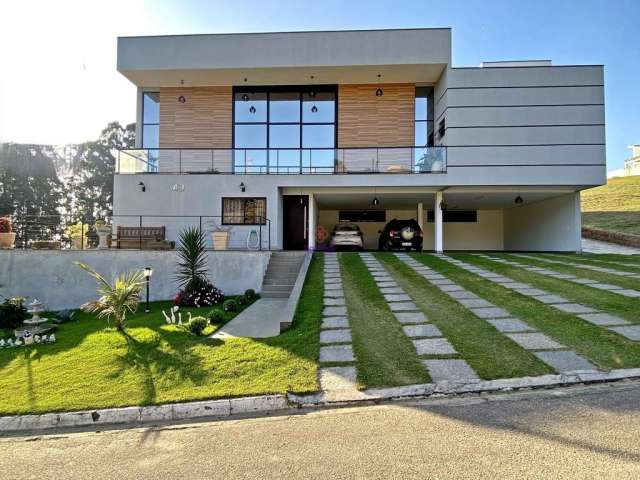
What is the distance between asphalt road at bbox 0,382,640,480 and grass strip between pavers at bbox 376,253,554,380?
1.58 ft

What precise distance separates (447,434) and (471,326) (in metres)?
2.89

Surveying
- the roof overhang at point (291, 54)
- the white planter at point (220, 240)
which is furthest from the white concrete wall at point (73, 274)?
the roof overhang at point (291, 54)

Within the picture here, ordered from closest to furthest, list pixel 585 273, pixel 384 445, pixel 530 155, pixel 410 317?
pixel 384 445
pixel 410 317
pixel 585 273
pixel 530 155

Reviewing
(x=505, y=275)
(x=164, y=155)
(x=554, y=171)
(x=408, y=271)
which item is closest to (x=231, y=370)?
(x=408, y=271)

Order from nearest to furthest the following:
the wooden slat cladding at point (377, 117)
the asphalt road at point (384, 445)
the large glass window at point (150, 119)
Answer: the asphalt road at point (384, 445)
the wooden slat cladding at point (377, 117)
the large glass window at point (150, 119)

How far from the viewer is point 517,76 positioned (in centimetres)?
1362

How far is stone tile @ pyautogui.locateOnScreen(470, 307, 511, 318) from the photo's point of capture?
239 inches

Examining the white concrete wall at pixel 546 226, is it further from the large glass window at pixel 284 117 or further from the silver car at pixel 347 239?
the large glass window at pixel 284 117

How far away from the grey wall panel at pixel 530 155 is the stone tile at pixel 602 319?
877cm

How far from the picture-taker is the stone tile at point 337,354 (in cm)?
464

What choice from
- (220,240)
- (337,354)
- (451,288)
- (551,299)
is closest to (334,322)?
(337,354)

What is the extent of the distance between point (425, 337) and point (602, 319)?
2750 millimetres

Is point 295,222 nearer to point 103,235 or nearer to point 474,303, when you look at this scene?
point 103,235

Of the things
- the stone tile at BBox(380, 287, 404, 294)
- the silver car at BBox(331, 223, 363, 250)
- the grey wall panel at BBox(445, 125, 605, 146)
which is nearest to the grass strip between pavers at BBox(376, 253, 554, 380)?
the stone tile at BBox(380, 287, 404, 294)
